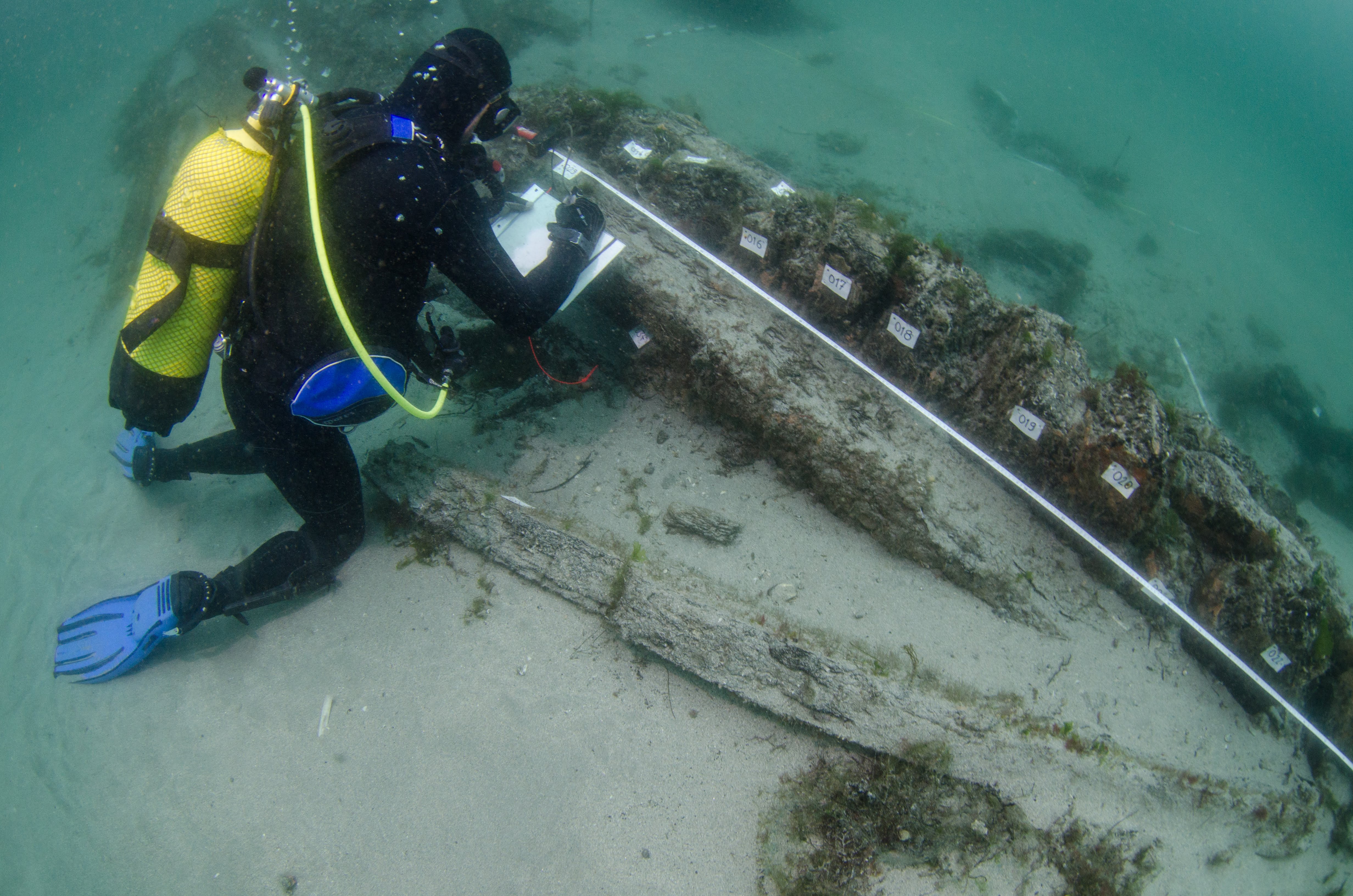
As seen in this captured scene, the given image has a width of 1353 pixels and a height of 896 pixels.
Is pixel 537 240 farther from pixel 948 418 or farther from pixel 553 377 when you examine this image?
A: pixel 948 418

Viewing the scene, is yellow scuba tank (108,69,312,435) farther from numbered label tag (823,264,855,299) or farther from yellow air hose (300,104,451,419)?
numbered label tag (823,264,855,299)

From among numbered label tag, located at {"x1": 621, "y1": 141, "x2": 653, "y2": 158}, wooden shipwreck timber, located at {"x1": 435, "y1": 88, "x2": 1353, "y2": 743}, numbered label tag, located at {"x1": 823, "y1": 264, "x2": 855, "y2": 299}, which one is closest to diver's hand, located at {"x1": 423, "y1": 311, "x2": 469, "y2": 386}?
wooden shipwreck timber, located at {"x1": 435, "y1": 88, "x2": 1353, "y2": 743}

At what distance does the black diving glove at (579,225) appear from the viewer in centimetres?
289

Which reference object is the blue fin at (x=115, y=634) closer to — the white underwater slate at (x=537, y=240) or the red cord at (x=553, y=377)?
the red cord at (x=553, y=377)

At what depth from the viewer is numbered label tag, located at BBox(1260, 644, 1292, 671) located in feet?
9.93

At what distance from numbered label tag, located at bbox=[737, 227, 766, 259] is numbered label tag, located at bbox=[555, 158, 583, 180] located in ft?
4.77

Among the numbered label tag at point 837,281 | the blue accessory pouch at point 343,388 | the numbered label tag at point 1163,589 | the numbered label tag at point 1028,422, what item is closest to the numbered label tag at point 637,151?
the numbered label tag at point 837,281

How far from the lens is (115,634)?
120 inches

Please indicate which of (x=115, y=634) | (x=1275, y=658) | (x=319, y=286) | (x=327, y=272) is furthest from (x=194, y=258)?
(x=1275, y=658)

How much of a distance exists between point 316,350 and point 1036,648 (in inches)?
153

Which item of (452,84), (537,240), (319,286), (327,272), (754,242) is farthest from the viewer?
(754,242)

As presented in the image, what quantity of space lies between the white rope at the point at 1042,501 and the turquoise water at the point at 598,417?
2407 millimetres

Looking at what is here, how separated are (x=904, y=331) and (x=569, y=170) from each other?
9.23 feet

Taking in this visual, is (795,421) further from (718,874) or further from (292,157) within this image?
(292,157)
